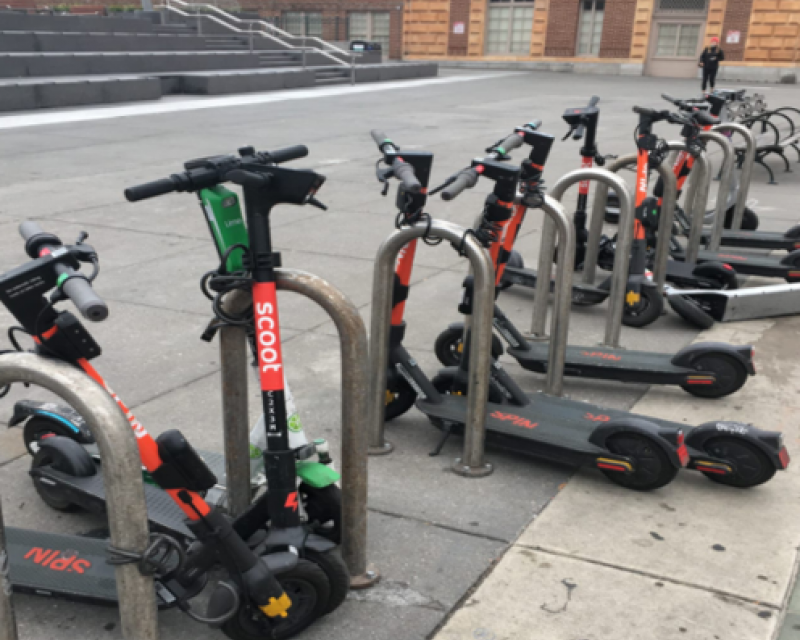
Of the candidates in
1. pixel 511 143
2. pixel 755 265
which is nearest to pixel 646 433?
pixel 511 143

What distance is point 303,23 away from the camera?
133ft

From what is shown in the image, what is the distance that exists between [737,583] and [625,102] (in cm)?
2116

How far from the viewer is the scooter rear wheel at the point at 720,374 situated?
14.2 feet

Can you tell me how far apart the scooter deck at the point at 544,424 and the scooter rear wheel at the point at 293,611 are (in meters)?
1.34

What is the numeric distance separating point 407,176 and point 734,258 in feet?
14.5

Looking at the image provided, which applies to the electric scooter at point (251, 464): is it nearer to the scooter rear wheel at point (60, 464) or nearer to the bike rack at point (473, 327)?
the scooter rear wheel at point (60, 464)

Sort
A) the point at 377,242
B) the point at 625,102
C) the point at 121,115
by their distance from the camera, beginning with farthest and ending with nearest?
the point at 625,102 → the point at 121,115 → the point at 377,242

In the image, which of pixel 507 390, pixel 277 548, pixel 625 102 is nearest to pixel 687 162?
pixel 507 390

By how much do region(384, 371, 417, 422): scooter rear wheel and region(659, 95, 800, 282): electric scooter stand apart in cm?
295

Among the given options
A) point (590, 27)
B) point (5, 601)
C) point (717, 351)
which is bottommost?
point (717, 351)

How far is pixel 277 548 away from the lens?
255cm

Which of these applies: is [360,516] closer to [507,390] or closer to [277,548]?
[277,548]

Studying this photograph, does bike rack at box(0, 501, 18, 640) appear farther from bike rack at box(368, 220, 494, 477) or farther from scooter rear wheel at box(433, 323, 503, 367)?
scooter rear wheel at box(433, 323, 503, 367)

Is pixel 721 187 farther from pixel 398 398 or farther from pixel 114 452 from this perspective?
pixel 114 452
